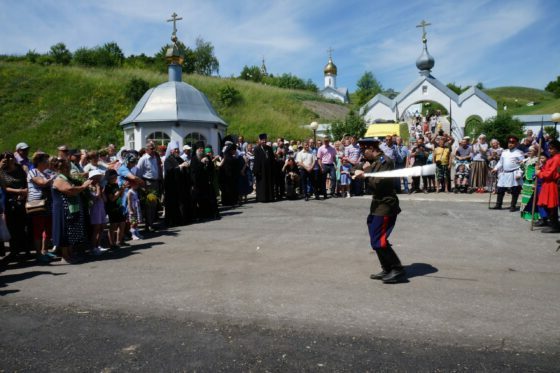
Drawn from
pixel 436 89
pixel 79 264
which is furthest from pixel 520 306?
pixel 436 89

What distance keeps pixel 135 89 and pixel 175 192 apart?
3312cm

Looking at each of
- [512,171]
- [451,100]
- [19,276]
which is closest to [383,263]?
[19,276]

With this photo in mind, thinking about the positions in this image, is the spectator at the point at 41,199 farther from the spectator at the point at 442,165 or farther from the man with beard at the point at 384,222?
the spectator at the point at 442,165

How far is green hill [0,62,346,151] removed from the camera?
1401 inches

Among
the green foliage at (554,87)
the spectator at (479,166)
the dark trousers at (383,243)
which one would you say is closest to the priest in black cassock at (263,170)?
the spectator at (479,166)

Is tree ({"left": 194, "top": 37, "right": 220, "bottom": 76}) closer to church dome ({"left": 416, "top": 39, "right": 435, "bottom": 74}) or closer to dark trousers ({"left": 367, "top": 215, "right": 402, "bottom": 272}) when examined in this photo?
church dome ({"left": 416, "top": 39, "right": 435, "bottom": 74})

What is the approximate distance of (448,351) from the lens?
3838mm

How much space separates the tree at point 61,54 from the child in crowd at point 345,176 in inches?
1851

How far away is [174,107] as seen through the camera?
17.5 metres

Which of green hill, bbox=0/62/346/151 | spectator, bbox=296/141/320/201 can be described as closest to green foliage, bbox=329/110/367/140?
green hill, bbox=0/62/346/151

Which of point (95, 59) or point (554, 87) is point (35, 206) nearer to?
point (95, 59)

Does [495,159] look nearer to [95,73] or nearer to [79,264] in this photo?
[79,264]

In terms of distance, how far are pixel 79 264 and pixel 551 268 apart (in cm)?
765

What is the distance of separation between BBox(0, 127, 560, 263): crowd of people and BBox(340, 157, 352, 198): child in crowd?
0.04 metres
